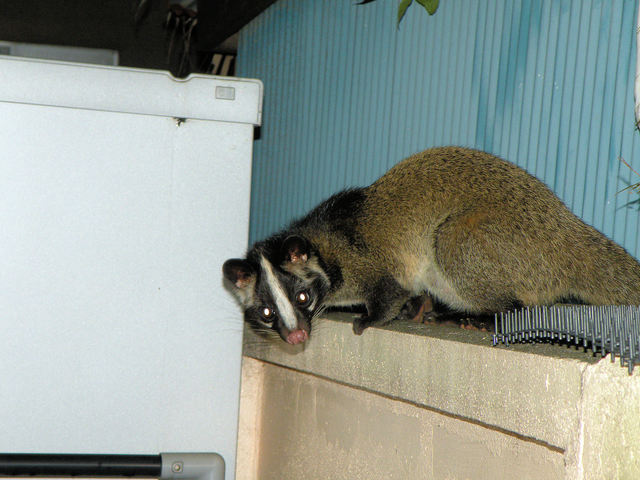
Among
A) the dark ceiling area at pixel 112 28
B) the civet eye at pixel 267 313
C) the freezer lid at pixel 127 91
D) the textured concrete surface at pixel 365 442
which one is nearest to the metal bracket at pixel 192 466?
the textured concrete surface at pixel 365 442

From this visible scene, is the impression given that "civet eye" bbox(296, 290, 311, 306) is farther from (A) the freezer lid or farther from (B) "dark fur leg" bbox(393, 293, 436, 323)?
(A) the freezer lid

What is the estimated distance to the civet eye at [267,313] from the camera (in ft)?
8.45

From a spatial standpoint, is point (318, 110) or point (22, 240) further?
point (318, 110)

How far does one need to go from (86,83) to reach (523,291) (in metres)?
1.38

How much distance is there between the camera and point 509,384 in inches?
58.9

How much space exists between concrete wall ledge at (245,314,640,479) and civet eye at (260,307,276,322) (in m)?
0.24

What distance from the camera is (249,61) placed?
13.5ft

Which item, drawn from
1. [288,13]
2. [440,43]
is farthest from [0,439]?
[288,13]

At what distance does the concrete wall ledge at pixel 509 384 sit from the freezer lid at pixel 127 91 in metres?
0.81

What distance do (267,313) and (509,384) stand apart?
4.04ft

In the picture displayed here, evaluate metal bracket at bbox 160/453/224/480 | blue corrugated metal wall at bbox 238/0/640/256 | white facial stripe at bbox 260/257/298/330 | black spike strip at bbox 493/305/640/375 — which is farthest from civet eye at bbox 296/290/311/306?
black spike strip at bbox 493/305/640/375

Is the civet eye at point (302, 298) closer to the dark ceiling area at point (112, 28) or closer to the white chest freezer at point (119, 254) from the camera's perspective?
the white chest freezer at point (119, 254)

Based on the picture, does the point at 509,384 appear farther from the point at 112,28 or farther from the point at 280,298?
the point at 112,28

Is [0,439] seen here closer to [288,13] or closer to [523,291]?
[523,291]
